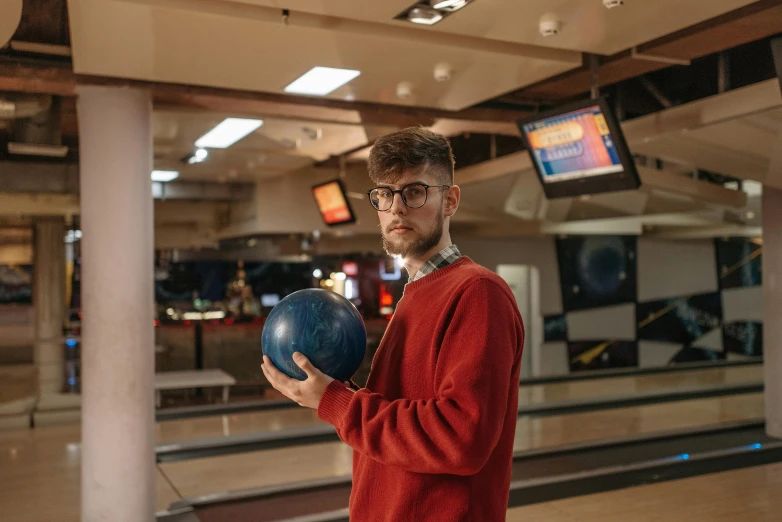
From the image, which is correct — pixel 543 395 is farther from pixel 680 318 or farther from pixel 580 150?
pixel 680 318

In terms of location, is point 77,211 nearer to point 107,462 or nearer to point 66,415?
point 66,415

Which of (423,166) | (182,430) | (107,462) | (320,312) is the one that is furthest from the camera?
(182,430)

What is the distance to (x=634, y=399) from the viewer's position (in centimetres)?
912

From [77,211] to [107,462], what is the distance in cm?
532

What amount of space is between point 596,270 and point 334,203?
22.8 feet

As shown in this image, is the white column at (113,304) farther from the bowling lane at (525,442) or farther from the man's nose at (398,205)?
the man's nose at (398,205)

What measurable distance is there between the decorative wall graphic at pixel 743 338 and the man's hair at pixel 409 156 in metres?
14.7

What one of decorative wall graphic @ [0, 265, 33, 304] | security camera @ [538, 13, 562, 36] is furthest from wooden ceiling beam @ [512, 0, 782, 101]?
decorative wall graphic @ [0, 265, 33, 304]

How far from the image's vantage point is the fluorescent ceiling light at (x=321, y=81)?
4254 millimetres

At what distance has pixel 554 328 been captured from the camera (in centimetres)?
1321

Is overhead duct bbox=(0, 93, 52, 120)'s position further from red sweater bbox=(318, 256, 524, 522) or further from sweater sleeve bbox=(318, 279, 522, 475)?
sweater sleeve bbox=(318, 279, 522, 475)

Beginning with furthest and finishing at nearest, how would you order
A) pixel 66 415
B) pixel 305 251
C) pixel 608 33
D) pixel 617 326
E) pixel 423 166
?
pixel 617 326
pixel 305 251
pixel 66 415
pixel 608 33
pixel 423 166

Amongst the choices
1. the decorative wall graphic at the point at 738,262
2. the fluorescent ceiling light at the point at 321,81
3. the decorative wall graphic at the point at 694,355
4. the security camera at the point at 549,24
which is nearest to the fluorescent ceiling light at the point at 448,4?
the security camera at the point at 549,24

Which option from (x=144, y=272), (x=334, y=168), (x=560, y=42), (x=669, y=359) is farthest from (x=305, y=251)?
(x=560, y=42)
